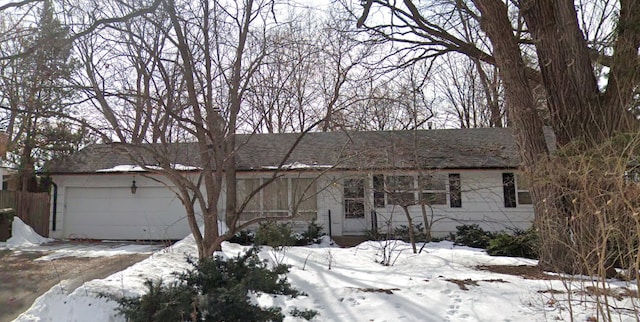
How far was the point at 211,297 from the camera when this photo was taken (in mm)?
3979

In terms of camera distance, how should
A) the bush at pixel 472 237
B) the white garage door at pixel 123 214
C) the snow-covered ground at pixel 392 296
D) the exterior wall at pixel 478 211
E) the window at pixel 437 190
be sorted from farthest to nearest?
1. the white garage door at pixel 123 214
2. the exterior wall at pixel 478 211
3. the window at pixel 437 190
4. the bush at pixel 472 237
5. the snow-covered ground at pixel 392 296

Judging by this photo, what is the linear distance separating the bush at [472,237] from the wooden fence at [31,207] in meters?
14.3

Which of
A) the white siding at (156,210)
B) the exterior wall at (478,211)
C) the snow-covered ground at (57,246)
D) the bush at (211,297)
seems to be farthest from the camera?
the white siding at (156,210)

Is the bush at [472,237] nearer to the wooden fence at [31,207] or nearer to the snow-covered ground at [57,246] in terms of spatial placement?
the snow-covered ground at [57,246]

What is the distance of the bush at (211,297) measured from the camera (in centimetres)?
394

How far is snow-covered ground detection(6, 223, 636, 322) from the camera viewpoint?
4992 mm

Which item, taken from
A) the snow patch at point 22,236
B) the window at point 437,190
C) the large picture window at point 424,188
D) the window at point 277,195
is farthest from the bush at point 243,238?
the snow patch at point 22,236

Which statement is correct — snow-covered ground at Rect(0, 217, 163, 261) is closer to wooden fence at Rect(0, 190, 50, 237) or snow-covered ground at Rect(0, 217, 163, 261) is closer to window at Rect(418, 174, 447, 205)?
wooden fence at Rect(0, 190, 50, 237)

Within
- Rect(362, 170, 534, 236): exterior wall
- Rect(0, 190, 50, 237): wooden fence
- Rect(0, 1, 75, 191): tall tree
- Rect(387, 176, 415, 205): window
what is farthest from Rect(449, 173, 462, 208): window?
Rect(0, 190, 50, 237): wooden fence

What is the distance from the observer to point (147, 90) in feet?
22.7

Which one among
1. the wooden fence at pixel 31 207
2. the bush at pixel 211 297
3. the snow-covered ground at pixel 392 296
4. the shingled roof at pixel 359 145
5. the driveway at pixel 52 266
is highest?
the shingled roof at pixel 359 145

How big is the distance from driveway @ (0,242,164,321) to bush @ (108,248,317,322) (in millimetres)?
3030

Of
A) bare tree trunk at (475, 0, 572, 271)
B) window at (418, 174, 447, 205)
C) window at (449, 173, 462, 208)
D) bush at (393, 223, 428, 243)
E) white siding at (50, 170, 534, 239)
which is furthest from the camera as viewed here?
white siding at (50, 170, 534, 239)

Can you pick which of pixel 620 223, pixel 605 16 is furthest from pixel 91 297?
pixel 605 16
